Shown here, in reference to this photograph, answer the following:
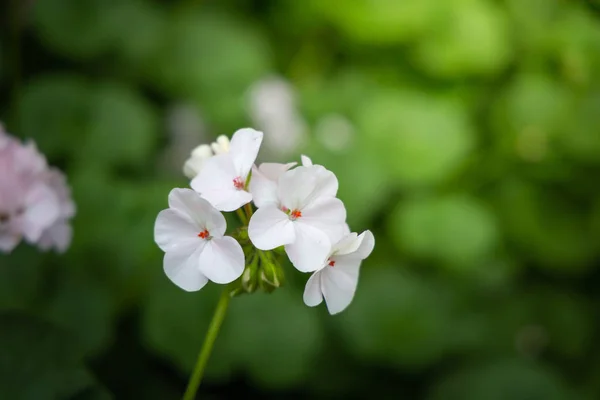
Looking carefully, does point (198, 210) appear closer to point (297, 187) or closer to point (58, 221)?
point (297, 187)

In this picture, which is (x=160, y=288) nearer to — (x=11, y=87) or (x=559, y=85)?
(x=11, y=87)

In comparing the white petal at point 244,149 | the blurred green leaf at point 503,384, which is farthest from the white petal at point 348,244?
the blurred green leaf at point 503,384

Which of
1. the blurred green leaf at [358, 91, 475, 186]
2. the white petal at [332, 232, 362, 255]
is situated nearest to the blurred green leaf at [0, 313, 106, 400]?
the white petal at [332, 232, 362, 255]

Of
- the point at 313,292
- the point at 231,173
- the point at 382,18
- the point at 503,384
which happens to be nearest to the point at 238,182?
the point at 231,173

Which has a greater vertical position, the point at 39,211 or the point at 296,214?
the point at 296,214

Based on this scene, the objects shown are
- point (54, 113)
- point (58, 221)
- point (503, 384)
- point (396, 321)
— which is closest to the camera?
point (58, 221)
